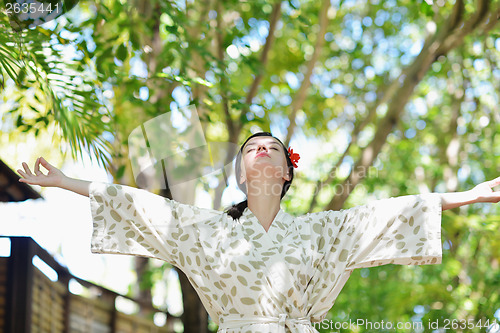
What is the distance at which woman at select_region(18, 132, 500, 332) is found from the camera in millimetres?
1833

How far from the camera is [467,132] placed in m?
6.02

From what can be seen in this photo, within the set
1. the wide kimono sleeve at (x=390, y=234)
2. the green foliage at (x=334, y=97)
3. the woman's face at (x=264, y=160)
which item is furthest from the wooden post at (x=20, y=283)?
the wide kimono sleeve at (x=390, y=234)

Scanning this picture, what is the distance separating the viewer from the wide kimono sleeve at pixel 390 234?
1.88 metres

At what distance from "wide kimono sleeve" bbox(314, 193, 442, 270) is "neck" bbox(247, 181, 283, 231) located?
0.18 metres

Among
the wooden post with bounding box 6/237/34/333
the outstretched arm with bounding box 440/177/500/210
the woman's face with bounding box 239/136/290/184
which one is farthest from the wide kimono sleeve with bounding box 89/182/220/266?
the wooden post with bounding box 6/237/34/333

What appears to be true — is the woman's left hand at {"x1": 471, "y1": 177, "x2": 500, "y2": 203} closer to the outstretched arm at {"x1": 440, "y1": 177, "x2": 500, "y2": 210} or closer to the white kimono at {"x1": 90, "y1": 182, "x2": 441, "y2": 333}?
the outstretched arm at {"x1": 440, "y1": 177, "x2": 500, "y2": 210}

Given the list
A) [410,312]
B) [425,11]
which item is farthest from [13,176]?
[410,312]

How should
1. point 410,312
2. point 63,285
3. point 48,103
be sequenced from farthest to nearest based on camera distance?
point 410,312 < point 63,285 < point 48,103

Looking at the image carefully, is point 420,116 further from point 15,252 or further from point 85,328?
point 15,252

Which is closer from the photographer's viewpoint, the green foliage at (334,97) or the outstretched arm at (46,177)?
the outstretched arm at (46,177)

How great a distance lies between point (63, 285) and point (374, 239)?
238 cm

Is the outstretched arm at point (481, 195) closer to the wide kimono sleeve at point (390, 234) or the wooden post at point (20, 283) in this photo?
the wide kimono sleeve at point (390, 234)

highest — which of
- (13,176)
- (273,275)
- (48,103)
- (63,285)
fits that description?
(48,103)

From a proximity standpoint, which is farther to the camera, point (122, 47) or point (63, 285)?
point (63, 285)
